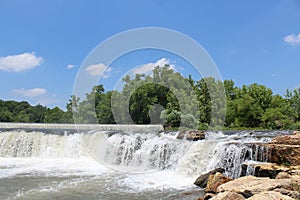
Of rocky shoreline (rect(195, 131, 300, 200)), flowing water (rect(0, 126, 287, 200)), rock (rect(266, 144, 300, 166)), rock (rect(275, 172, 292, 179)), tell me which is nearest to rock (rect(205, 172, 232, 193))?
rocky shoreline (rect(195, 131, 300, 200))

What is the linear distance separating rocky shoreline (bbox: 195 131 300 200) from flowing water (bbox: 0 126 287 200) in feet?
1.29

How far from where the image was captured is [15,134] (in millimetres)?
13211

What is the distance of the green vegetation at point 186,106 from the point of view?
20.1 meters

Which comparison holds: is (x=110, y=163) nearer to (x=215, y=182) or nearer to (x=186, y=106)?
(x=215, y=182)

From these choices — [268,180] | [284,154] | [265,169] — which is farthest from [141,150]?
[268,180]

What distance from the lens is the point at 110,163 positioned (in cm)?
1035

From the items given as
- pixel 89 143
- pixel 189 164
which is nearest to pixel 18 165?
pixel 89 143

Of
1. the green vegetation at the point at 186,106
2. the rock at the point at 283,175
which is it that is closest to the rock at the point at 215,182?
the rock at the point at 283,175

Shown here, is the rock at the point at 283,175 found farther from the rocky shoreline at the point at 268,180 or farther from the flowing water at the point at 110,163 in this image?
the flowing water at the point at 110,163

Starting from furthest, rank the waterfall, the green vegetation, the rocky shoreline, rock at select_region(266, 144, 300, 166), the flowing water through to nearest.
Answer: the green vegetation → the waterfall → the flowing water → rock at select_region(266, 144, 300, 166) → the rocky shoreline

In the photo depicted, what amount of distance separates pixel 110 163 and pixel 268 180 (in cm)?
669

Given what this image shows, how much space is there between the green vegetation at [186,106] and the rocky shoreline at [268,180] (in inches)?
433

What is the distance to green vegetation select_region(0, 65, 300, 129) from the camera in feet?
65.9

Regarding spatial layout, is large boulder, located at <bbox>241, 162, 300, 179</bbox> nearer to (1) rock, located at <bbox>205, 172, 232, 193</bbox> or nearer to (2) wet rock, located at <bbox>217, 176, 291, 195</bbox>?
(1) rock, located at <bbox>205, 172, 232, 193</bbox>
